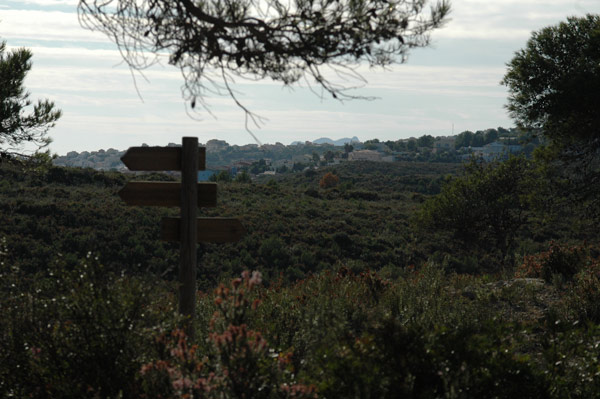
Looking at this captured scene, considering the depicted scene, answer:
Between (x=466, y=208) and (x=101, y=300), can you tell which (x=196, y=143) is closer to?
(x=101, y=300)

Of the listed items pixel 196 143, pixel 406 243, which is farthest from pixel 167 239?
pixel 406 243

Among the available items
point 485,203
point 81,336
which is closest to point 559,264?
point 81,336

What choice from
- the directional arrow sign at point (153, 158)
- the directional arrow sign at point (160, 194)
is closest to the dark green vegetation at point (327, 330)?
the directional arrow sign at point (160, 194)

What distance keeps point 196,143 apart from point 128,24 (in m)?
1.37

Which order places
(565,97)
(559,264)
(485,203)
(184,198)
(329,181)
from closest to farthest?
1. (184,198)
2. (559,264)
3. (565,97)
4. (485,203)
5. (329,181)

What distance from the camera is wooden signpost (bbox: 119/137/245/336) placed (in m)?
4.54

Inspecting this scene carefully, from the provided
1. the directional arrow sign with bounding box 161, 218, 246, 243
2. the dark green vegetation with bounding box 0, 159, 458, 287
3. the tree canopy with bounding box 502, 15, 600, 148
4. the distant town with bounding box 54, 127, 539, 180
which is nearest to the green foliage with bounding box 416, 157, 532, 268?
the dark green vegetation with bounding box 0, 159, 458, 287

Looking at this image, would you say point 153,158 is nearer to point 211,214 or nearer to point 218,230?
point 218,230

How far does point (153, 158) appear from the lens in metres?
4.62

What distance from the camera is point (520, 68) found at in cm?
1345

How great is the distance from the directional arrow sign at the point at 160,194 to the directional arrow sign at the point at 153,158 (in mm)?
137

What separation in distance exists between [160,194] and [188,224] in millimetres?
362

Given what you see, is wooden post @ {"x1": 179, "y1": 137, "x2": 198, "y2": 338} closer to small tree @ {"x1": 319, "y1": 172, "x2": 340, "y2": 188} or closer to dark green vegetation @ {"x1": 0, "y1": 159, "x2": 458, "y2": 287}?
dark green vegetation @ {"x1": 0, "y1": 159, "x2": 458, "y2": 287}

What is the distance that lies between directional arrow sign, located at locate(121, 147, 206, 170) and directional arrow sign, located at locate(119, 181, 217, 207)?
0.45 ft
